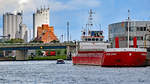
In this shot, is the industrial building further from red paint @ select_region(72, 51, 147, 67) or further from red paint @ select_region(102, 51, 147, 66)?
red paint @ select_region(102, 51, 147, 66)

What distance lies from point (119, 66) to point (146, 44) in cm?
3840

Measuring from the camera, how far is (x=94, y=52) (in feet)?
439

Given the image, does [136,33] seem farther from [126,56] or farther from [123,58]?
[126,56]

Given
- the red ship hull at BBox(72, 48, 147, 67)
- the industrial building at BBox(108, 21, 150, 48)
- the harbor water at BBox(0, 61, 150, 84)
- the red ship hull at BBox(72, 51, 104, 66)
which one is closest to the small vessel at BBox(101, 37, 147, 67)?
the red ship hull at BBox(72, 48, 147, 67)

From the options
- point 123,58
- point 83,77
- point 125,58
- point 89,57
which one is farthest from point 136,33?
point 83,77

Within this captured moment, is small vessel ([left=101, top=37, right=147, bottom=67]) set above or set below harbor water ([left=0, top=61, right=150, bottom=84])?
above

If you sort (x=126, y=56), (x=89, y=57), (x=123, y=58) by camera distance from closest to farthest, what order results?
1. (x=126, y=56)
2. (x=123, y=58)
3. (x=89, y=57)

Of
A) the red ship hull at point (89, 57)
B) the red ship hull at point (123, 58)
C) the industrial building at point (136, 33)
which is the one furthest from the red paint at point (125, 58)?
the industrial building at point (136, 33)

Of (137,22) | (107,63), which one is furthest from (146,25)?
(107,63)

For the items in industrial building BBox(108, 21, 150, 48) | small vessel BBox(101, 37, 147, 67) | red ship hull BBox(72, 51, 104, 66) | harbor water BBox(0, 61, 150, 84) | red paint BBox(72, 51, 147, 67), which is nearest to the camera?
harbor water BBox(0, 61, 150, 84)

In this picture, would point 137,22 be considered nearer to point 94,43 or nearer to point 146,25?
point 146,25

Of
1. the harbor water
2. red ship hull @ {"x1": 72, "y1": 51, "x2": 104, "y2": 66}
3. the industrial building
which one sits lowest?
the harbor water

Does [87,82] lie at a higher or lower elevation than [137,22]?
lower

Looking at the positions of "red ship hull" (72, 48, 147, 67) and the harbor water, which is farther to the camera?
"red ship hull" (72, 48, 147, 67)
